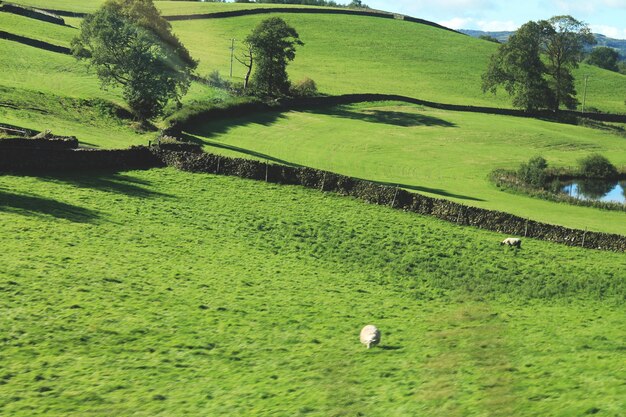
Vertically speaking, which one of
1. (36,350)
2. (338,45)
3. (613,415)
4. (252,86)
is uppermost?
(338,45)

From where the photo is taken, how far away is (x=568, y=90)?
4358 inches

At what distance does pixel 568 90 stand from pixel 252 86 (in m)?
49.0

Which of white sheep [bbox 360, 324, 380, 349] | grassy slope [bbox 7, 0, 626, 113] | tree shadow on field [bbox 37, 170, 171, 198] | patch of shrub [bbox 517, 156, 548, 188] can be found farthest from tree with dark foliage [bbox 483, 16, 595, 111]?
white sheep [bbox 360, 324, 380, 349]

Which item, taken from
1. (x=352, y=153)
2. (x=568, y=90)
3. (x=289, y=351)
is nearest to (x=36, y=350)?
(x=289, y=351)

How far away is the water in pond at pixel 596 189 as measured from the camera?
6700 centimetres

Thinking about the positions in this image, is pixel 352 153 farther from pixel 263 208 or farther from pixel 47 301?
pixel 47 301

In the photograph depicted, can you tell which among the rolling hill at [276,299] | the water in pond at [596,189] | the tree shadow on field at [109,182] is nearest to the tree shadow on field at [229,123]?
the rolling hill at [276,299]

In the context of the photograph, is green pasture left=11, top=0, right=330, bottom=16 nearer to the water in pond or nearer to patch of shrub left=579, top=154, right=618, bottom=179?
patch of shrub left=579, top=154, right=618, bottom=179

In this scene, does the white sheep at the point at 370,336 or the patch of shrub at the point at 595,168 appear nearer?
the white sheep at the point at 370,336

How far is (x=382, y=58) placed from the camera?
434 feet

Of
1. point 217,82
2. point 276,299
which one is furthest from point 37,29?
point 276,299

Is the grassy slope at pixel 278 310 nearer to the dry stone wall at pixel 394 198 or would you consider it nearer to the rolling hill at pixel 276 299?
the rolling hill at pixel 276 299

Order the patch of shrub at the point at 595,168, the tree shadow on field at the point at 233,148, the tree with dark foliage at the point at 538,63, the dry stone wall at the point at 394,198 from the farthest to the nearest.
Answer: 1. the tree with dark foliage at the point at 538,63
2. the patch of shrub at the point at 595,168
3. the tree shadow on field at the point at 233,148
4. the dry stone wall at the point at 394,198

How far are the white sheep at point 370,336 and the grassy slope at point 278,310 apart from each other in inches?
12.5
